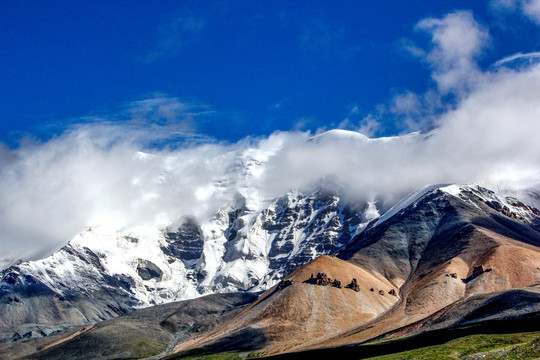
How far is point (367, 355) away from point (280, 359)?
1469 inches

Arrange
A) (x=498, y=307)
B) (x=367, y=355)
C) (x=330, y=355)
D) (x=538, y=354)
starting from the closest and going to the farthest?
(x=538, y=354) → (x=367, y=355) → (x=330, y=355) → (x=498, y=307)

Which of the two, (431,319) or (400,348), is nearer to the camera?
Answer: (400,348)

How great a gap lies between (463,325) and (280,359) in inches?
1880

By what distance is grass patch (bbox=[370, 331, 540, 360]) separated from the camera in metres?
98.7

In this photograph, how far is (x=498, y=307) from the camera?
557 feet

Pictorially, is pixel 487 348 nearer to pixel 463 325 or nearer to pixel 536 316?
pixel 536 316

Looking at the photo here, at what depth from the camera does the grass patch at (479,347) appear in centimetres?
9869

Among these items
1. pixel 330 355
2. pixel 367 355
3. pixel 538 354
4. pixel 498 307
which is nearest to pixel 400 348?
pixel 367 355

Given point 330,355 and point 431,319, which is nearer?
point 330,355

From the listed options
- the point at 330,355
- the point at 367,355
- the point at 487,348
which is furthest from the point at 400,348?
the point at 487,348

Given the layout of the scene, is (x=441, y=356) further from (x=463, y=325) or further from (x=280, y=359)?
(x=280, y=359)

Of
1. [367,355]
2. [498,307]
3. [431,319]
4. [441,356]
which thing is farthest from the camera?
[431,319]

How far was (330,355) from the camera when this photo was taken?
152 m

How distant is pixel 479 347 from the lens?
4528 inches
